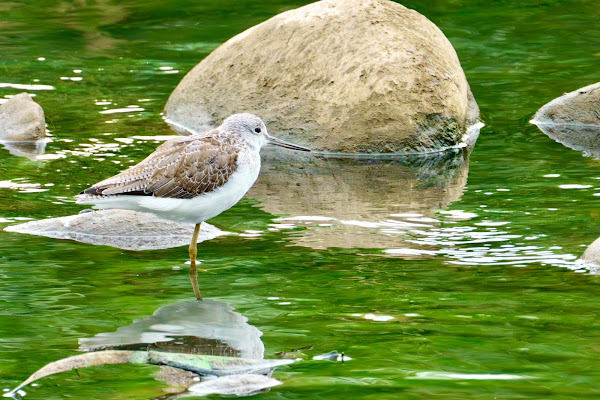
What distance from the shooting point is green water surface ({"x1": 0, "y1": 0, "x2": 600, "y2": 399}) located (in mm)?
6277

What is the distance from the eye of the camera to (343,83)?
→ 42.6ft

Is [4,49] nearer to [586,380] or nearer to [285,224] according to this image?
[285,224]

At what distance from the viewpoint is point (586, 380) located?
611 centimetres

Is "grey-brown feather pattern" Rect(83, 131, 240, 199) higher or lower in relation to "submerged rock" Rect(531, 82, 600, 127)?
higher

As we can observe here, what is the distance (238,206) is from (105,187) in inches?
97.0

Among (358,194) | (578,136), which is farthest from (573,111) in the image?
(358,194)

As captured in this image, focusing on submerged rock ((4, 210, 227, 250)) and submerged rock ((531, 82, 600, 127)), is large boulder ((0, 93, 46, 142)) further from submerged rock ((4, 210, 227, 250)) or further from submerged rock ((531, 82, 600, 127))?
submerged rock ((531, 82, 600, 127))

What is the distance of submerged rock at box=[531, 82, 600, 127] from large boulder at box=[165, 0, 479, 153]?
938 mm

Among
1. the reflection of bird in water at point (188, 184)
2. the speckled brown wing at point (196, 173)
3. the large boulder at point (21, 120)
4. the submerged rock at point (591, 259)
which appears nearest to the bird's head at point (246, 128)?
the reflection of bird in water at point (188, 184)

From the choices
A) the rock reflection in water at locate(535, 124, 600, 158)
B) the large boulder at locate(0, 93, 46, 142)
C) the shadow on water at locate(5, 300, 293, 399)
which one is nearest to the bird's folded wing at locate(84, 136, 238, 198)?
the shadow on water at locate(5, 300, 293, 399)

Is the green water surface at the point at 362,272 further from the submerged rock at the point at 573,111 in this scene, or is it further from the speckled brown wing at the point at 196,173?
the speckled brown wing at the point at 196,173

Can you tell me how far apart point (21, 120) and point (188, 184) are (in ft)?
19.5

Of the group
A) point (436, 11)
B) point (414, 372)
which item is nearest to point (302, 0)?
point (436, 11)

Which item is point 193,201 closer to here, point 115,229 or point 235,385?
point 115,229
